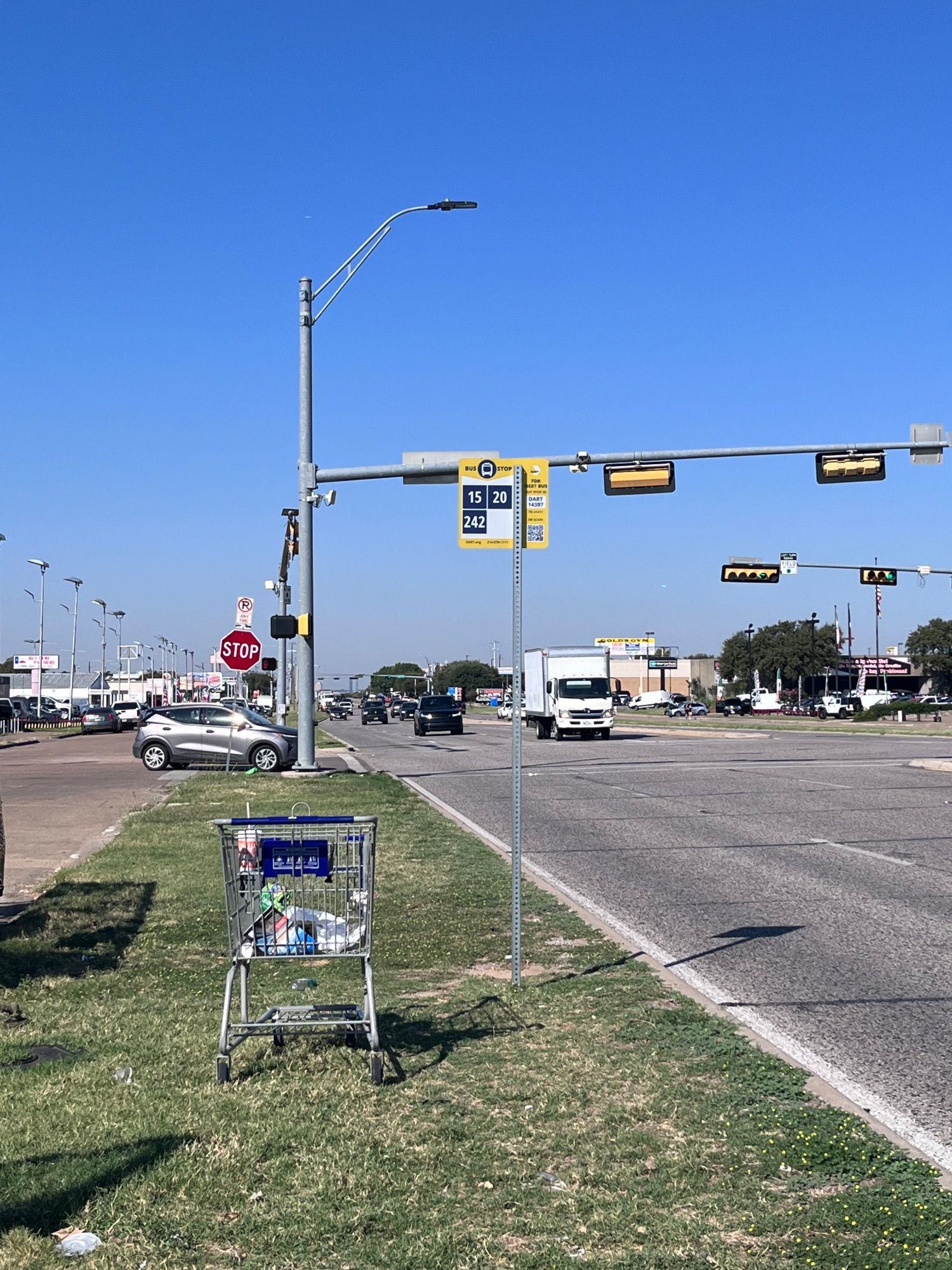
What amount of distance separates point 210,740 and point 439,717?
82.3 ft

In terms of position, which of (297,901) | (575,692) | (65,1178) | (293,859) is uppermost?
(575,692)

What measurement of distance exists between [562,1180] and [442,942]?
14.8 ft

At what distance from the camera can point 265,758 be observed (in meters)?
31.4

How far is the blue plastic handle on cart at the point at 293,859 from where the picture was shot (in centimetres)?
593

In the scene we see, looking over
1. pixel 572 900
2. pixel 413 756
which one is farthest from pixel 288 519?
pixel 572 900

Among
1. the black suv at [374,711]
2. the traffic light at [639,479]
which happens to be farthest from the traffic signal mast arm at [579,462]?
the black suv at [374,711]

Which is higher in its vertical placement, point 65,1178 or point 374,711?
point 65,1178

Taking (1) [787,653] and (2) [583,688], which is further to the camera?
(1) [787,653]

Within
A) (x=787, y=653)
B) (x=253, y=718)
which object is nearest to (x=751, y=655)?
(x=787, y=653)

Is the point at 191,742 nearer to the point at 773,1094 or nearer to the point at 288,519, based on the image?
the point at 288,519

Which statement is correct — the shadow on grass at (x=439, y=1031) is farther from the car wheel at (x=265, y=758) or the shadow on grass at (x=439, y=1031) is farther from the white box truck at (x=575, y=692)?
the white box truck at (x=575, y=692)

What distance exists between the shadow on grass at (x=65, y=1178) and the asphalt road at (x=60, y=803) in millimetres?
6349

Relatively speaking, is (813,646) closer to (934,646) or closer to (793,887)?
(934,646)

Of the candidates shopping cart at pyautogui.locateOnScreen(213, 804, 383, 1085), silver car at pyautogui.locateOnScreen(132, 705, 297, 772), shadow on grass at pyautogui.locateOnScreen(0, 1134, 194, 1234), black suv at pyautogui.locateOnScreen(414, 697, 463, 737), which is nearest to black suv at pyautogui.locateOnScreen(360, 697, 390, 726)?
black suv at pyautogui.locateOnScreen(414, 697, 463, 737)
